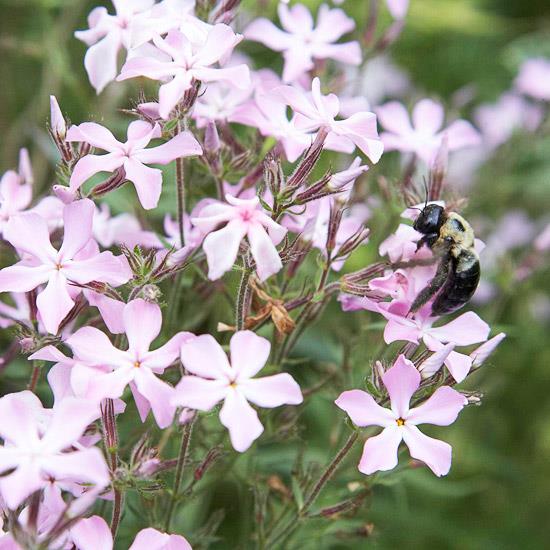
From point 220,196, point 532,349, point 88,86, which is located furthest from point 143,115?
point 532,349

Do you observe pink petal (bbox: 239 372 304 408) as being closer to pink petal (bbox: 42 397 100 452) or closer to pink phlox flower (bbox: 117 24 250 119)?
pink petal (bbox: 42 397 100 452)

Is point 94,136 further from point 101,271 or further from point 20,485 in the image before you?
point 20,485

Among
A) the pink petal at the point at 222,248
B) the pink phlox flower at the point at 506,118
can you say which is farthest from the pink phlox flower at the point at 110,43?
the pink phlox flower at the point at 506,118

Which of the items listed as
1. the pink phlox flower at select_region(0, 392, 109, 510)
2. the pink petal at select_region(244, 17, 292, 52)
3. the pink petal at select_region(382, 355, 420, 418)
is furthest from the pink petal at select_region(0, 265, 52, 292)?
the pink petal at select_region(244, 17, 292, 52)

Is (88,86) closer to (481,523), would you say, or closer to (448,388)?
(481,523)

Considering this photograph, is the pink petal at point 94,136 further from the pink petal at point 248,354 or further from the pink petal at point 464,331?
the pink petal at point 464,331
